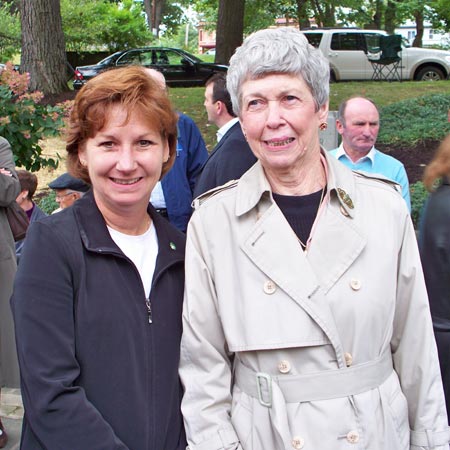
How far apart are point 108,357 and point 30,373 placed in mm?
229

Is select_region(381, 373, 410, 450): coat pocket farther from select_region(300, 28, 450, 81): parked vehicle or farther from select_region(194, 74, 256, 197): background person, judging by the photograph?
select_region(300, 28, 450, 81): parked vehicle

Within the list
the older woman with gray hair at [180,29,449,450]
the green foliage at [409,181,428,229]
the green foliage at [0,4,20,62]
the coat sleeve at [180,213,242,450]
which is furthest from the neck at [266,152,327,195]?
the green foliage at [0,4,20,62]

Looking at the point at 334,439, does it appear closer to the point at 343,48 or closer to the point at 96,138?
the point at 96,138

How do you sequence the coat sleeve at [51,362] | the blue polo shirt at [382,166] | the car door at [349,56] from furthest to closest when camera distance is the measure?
1. the car door at [349,56]
2. the blue polo shirt at [382,166]
3. the coat sleeve at [51,362]

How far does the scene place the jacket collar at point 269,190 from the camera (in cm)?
234

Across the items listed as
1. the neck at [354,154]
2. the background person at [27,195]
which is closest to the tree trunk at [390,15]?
the neck at [354,154]

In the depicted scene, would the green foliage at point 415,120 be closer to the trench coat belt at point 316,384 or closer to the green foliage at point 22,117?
the green foliage at point 22,117

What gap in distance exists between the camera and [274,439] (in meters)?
2.21

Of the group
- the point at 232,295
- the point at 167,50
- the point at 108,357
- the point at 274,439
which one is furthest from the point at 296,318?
the point at 167,50

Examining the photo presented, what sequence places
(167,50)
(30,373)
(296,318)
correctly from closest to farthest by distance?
(30,373) → (296,318) → (167,50)

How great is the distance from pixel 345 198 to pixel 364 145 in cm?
308

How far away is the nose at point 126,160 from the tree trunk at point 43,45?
45.0 ft

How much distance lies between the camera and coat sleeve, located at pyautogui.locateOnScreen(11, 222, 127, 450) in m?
1.99

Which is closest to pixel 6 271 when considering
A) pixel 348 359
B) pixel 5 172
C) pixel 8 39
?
pixel 5 172
